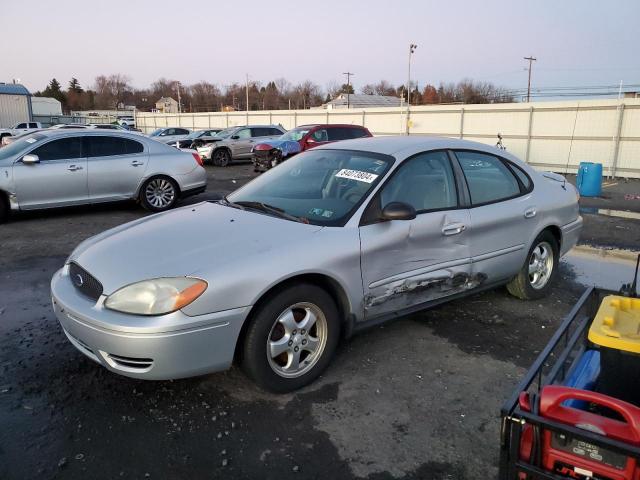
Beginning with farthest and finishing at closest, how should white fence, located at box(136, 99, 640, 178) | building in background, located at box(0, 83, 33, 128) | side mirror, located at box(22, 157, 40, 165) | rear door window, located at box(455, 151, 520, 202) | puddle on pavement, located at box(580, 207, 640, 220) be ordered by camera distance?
building in background, located at box(0, 83, 33, 128)
white fence, located at box(136, 99, 640, 178)
puddle on pavement, located at box(580, 207, 640, 220)
side mirror, located at box(22, 157, 40, 165)
rear door window, located at box(455, 151, 520, 202)

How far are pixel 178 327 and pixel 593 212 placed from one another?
10010mm

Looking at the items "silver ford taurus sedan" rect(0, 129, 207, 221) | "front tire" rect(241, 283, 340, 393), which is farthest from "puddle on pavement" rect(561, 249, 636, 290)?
"silver ford taurus sedan" rect(0, 129, 207, 221)

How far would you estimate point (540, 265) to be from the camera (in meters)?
4.99

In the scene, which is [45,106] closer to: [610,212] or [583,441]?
[610,212]

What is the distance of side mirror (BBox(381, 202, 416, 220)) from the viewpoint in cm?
344

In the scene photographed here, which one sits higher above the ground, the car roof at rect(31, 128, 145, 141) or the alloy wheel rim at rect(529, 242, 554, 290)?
the car roof at rect(31, 128, 145, 141)

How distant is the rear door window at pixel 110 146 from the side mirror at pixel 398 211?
22.5 feet

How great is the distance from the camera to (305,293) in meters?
3.14

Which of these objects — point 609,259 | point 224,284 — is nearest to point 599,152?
point 609,259

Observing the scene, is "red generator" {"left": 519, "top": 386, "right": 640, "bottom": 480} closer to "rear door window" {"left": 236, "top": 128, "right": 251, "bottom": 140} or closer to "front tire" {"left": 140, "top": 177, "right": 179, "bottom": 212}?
"front tire" {"left": 140, "top": 177, "right": 179, "bottom": 212}

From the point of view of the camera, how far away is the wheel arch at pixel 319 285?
302 centimetres

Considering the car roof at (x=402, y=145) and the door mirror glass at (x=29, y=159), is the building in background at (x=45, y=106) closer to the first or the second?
the door mirror glass at (x=29, y=159)

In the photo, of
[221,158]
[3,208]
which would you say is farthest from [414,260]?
[221,158]

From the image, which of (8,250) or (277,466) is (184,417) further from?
(8,250)
